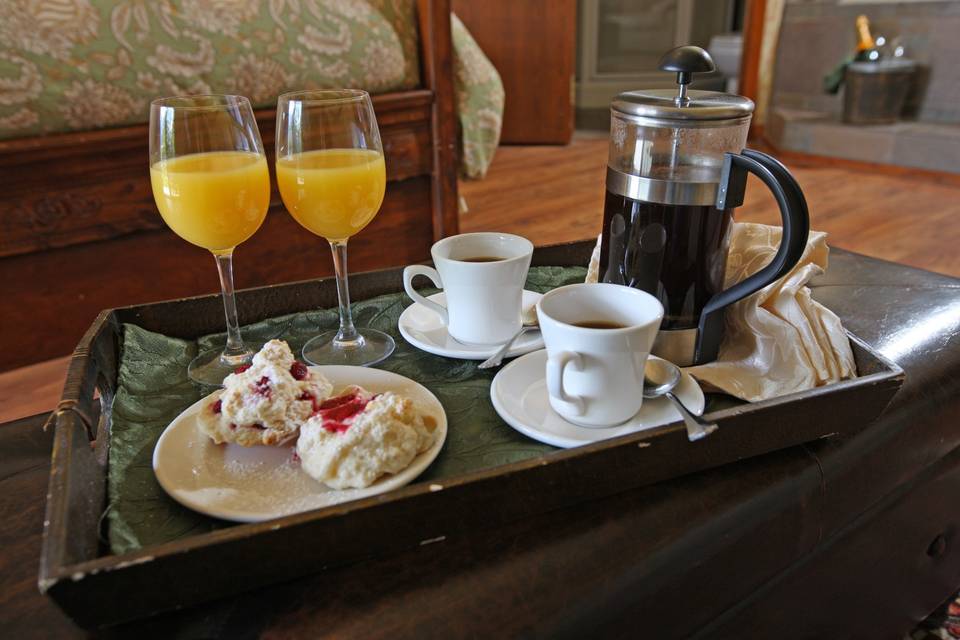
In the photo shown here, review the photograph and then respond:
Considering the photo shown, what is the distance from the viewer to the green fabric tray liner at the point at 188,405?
49 centimetres

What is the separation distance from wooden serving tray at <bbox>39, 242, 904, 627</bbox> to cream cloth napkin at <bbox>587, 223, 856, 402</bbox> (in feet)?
0.08

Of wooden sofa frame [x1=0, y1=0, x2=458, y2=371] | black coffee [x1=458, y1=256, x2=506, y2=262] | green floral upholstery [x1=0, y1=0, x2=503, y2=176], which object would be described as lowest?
wooden sofa frame [x1=0, y1=0, x2=458, y2=371]

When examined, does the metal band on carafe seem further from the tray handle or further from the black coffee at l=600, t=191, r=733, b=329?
the tray handle

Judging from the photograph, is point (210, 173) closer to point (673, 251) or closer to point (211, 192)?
point (211, 192)

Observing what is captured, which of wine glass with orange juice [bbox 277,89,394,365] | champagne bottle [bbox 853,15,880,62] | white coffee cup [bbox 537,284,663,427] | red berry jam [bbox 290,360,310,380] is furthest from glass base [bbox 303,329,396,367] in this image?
champagne bottle [bbox 853,15,880,62]

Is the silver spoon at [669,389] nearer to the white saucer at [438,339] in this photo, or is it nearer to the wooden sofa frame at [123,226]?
the white saucer at [438,339]

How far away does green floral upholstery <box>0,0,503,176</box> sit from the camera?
4.02ft

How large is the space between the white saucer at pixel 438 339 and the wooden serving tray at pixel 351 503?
0.64 ft

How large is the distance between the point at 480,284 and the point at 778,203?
28 centimetres

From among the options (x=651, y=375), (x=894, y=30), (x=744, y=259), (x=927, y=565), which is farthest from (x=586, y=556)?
(x=894, y=30)

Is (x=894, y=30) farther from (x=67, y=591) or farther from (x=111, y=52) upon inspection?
(x=67, y=591)

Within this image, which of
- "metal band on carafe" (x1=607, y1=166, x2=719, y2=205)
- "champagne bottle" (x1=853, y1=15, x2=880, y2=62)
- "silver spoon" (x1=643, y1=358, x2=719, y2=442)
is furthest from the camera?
"champagne bottle" (x1=853, y1=15, x2=880, y2=62)

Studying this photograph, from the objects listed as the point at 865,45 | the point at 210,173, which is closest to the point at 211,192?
the point at 210,173

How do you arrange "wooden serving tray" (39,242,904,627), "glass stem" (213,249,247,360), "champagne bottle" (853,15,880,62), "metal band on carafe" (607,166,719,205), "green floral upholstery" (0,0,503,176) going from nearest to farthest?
"wooden serving tray" (39,242,904,627)
"metal band on carafe" (607,166,719,205)
"glass stem" (213,249,247,360)
"green floral upholstery" (0,0,503,176)
"champagne bottle" (853,15,880,62)
